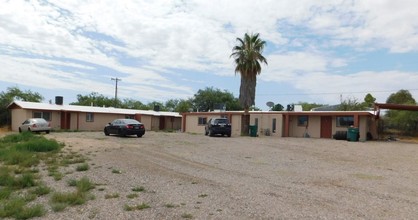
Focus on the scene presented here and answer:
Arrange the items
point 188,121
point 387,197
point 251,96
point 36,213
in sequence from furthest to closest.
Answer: point 188,121
point 251,96
point 387,197
point 36,213

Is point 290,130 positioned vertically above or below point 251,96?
below

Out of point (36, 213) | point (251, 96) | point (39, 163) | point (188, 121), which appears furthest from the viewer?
point (188, 121)

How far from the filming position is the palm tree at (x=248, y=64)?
33.6 m

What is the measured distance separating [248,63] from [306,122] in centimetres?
756

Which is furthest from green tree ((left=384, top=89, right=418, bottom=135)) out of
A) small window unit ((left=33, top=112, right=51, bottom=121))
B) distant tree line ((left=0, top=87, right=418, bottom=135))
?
small window unit ((left=33, top=112, right=51, bottom=121))

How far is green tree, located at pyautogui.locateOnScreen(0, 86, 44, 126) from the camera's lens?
4178cm

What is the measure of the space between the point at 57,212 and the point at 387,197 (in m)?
6.28

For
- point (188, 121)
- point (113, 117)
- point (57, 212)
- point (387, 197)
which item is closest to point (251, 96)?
point (188, 121)

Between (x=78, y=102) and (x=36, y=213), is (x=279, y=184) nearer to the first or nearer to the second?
(x=36, y=213)

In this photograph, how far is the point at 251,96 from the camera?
34.1 m

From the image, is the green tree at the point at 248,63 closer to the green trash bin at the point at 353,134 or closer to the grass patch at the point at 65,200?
the green trash bin at the point at 353,134

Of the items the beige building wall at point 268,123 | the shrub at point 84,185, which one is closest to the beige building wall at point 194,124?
the beige building wall at point 268,123

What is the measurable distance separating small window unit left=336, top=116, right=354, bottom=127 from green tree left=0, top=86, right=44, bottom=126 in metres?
34.3

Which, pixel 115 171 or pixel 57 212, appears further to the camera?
pixel 115 171
